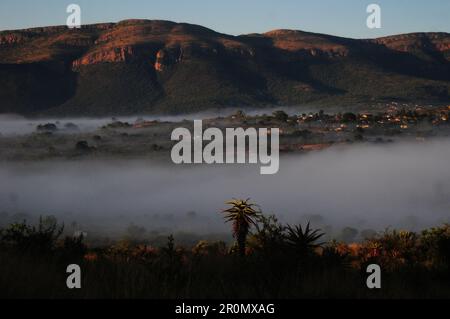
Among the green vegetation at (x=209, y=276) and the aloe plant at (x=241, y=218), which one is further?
the aloe plant at (x=241, y=218)

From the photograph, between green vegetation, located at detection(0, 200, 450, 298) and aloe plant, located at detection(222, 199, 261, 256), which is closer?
green vegetation, located at detection(0, 200, 450, 298)

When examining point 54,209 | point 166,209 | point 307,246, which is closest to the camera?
point 307,246

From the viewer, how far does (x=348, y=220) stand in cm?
10075

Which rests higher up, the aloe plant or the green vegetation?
the aloe plant

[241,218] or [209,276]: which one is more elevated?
[241,218]

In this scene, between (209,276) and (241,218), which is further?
(241,218)

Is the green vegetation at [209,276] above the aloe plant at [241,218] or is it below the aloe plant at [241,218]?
below

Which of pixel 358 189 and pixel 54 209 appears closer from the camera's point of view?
pixel 54 209

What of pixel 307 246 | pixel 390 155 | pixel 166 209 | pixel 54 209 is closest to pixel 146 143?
pixel 166 209
